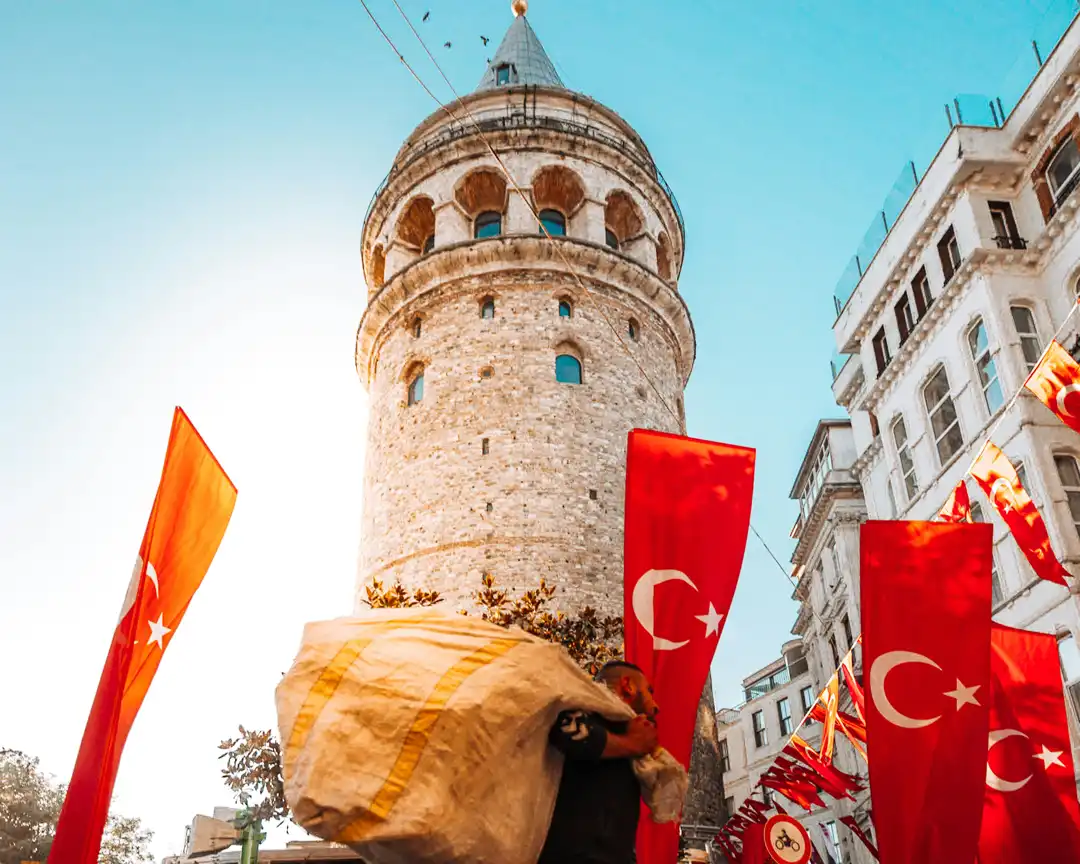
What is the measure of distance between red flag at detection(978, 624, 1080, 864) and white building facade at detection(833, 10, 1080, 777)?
3.98 m

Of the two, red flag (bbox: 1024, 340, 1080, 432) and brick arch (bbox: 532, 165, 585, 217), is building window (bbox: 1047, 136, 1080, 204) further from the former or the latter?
brick arch (bbox: 532, 165, 585, 217)

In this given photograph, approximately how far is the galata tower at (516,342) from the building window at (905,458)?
5849 mm

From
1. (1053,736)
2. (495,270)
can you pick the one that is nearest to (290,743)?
(1053,736)

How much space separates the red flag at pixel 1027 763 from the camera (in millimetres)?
9930

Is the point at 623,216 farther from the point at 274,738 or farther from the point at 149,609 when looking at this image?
the point at 149,609

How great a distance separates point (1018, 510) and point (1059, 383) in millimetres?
1772

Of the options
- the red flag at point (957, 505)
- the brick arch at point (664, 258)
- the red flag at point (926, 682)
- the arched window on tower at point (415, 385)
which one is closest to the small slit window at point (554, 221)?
the brick arch at point (664, 258)

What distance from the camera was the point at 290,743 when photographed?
3254mm

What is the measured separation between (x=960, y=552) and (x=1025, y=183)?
12.8m

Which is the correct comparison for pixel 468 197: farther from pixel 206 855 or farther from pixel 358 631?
pixel 358 631

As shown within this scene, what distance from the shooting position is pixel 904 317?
2222cm

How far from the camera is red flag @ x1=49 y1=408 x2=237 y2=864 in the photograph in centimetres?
702

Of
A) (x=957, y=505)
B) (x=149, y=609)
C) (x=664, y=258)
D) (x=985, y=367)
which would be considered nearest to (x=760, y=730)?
(x=664, y=258)

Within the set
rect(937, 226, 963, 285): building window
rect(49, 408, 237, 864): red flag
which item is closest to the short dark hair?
rect(49, 408, 237, 864): red flag
